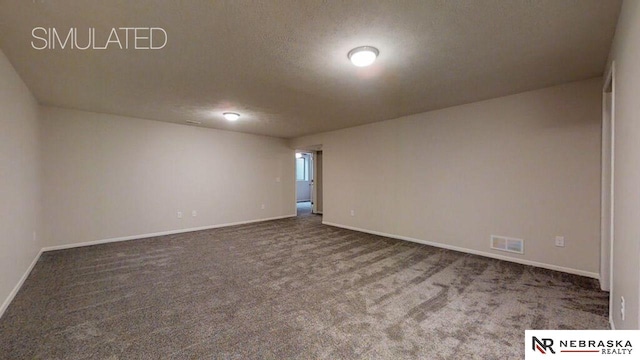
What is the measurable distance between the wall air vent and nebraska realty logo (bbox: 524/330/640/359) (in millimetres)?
1943

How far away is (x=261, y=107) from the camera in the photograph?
414cm

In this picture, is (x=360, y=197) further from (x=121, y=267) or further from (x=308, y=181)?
(x=308, y=181)

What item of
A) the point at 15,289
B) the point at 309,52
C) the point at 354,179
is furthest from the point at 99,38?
the point at 354,179

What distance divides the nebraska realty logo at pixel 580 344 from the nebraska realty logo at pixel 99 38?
11.4 feet

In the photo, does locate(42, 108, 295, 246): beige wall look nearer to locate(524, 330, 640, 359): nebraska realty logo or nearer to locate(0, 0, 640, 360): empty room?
locate(0, 0, 640, 360): empty room

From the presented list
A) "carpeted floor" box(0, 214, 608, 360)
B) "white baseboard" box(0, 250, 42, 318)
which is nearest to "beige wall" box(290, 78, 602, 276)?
"carpeted floor" box(0, 214, 608, 360)

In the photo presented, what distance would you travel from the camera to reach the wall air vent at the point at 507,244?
11.4 feet

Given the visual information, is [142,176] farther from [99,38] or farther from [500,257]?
[500,257]

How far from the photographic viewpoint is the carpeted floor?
69.7 inches

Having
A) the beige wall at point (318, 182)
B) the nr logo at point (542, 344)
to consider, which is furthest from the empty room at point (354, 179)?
the beige wall at point (318, 182)

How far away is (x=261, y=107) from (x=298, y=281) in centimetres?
Answer: 275

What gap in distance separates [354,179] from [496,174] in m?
2.74

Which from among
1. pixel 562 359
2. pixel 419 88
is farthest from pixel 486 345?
pixel 419 88

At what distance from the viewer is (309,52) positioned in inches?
92.3
